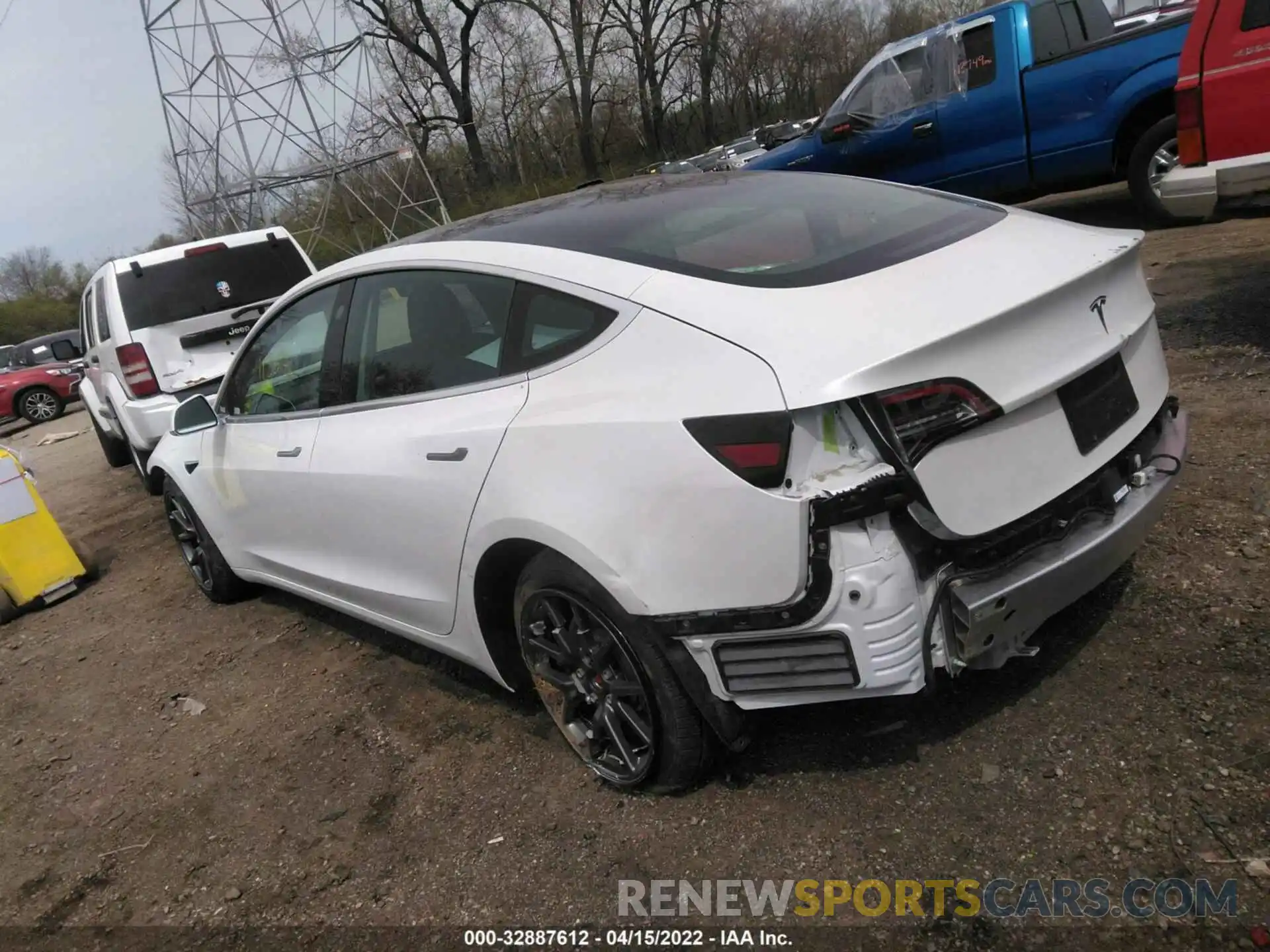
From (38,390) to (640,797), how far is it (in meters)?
19.1

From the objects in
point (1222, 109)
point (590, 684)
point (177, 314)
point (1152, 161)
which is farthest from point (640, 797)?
point (1152, 161)

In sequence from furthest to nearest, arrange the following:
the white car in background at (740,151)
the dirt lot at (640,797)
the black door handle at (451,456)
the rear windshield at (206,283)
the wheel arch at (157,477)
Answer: the white car in background at (740,151), the rear windshield at (206,283), the wheel arch at (157,477), the black door handle at (451,456), the dirt lot at (640,797)

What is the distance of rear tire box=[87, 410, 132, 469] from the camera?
31.7ft

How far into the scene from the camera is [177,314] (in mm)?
7266

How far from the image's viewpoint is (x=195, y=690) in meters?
4.18

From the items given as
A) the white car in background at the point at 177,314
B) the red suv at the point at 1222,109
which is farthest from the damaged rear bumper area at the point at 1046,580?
the white car in background at the point at 177,314

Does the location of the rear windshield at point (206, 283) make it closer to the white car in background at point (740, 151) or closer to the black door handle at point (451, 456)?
the black door handle at point (451, 456)

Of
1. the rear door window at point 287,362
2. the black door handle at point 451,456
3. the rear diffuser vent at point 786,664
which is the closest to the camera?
the rear diffuser vent at point 786,664

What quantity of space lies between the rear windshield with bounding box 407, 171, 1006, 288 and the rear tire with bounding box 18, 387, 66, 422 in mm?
17776

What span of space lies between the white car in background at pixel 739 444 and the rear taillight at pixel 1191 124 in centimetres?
315

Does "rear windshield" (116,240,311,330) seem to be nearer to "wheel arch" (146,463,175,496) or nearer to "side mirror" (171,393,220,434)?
"wheel arch" (146,463,175,496)

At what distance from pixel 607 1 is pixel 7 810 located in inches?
1534

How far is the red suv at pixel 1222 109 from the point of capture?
198 inches

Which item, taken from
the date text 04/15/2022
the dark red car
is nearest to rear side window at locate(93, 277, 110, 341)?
the date text 04/15/2022
